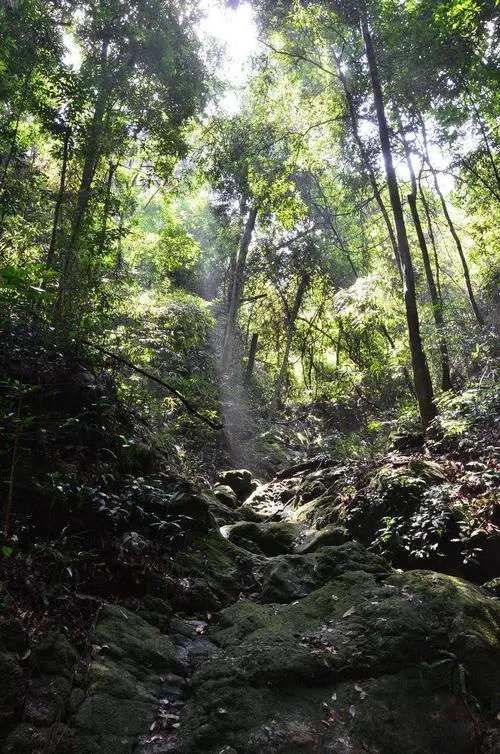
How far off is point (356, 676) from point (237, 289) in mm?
15715

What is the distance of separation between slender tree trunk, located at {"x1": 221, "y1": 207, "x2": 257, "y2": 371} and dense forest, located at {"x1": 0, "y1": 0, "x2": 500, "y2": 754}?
119 millimetres

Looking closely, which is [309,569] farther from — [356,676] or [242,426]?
[242,426]

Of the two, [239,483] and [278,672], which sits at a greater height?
[239,483]

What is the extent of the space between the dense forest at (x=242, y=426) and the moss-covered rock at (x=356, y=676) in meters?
0.02

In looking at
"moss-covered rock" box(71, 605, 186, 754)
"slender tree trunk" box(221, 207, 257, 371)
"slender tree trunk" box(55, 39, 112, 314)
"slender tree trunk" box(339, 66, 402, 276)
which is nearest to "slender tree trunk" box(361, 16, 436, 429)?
"slender tree trunk" box(339, 66, 402, 276)

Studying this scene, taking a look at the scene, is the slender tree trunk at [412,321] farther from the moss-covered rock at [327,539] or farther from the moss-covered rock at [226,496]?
the moss-covered rock at [226,496]

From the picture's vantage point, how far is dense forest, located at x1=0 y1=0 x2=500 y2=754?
125 inches

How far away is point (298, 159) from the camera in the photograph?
11344 mm

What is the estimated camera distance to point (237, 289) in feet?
59.6

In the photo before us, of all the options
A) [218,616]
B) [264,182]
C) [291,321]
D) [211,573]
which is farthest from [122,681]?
[291,321]

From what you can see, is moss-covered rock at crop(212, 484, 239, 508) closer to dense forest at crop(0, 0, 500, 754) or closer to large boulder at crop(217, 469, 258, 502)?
dense forest at crop(0, 0, 500, 754)

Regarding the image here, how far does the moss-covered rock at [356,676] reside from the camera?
2.95 metres

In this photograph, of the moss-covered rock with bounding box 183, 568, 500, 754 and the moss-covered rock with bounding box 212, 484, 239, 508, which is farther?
the moss-covered rock with bounding box 212, 484, 239, 508

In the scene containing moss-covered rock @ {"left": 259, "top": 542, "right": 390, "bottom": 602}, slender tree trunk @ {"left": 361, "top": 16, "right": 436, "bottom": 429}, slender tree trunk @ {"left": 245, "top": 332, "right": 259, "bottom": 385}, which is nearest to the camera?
moss-covered rock @ {"left": 259, "top": 542, "right": 390, "bottom": 602}
